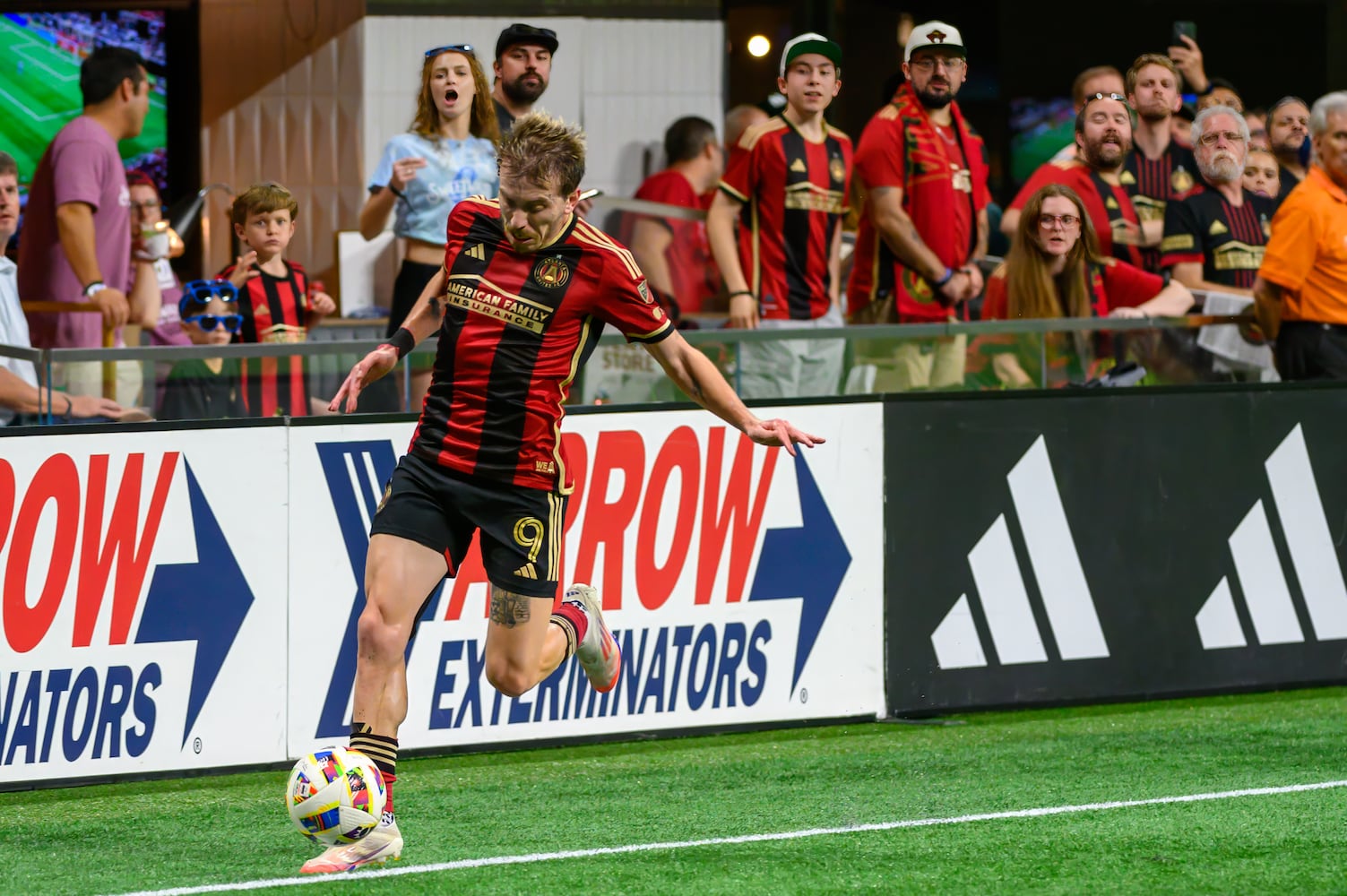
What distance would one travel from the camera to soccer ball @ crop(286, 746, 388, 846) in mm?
5582

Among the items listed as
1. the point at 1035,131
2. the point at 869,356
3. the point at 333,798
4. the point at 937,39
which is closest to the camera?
the point at 333,798

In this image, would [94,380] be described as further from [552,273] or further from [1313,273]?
[1313,273]

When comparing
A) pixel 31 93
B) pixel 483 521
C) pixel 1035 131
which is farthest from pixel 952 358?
pixel 1035 131

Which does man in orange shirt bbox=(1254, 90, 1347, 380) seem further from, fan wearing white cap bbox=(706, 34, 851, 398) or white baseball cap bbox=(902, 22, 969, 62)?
fan wearing white cap bbox=(706, 34, 851, 398)

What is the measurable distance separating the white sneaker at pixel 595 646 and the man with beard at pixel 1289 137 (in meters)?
5.73

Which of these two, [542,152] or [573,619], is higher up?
[542,152]

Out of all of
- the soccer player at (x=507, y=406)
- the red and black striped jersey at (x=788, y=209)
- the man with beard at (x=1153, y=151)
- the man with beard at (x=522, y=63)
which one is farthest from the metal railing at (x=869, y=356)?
the soccer player at (x=507, y=406)

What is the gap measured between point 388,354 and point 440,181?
2994mm

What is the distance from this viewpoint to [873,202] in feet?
32.0

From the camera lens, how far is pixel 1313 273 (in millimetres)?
9305

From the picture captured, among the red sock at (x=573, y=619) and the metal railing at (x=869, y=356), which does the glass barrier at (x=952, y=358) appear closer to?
the metal railing at (x=869, y=356)

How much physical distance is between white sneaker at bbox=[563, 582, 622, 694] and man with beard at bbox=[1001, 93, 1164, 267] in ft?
12.9

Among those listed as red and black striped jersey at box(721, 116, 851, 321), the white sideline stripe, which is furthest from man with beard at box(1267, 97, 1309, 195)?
the white sideline stripe

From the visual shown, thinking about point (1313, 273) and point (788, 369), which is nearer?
point (788, 369)
